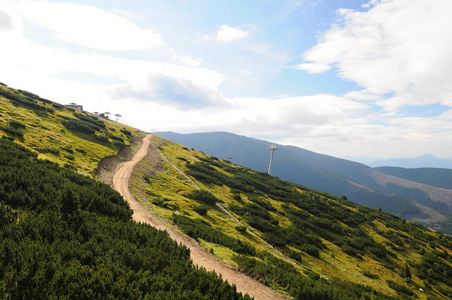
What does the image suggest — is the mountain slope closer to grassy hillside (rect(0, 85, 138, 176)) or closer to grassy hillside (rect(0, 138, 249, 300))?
grassy hillside (rect(0, 138, 249, 300))

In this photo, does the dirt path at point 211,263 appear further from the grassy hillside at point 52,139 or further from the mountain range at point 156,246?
the grassy hillside at point 52,139

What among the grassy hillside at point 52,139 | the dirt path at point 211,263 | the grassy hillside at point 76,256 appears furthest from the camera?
the grassy hillside at point 52,139

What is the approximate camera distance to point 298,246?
95.7 feet

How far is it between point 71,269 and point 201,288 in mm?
4931

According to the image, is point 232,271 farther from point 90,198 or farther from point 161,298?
point 90,198

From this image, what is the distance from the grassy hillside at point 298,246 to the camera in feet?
56.1

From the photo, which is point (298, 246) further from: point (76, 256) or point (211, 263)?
point (76, 256)

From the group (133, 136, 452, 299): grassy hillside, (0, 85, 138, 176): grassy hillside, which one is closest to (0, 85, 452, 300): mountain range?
(133, 136, 452, 299): grassy hillside

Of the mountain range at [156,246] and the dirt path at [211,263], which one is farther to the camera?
the dirt path at [211,263]

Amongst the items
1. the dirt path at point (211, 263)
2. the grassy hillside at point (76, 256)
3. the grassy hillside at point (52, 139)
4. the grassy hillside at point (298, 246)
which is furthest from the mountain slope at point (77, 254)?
the grassy hillside at point (52, 139)

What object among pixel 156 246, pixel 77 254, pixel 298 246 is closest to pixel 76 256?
pixel 77 254

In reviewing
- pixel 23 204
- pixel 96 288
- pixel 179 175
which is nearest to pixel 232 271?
pixel 96 288

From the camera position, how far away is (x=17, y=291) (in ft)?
20.2

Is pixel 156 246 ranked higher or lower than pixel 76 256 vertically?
lower
